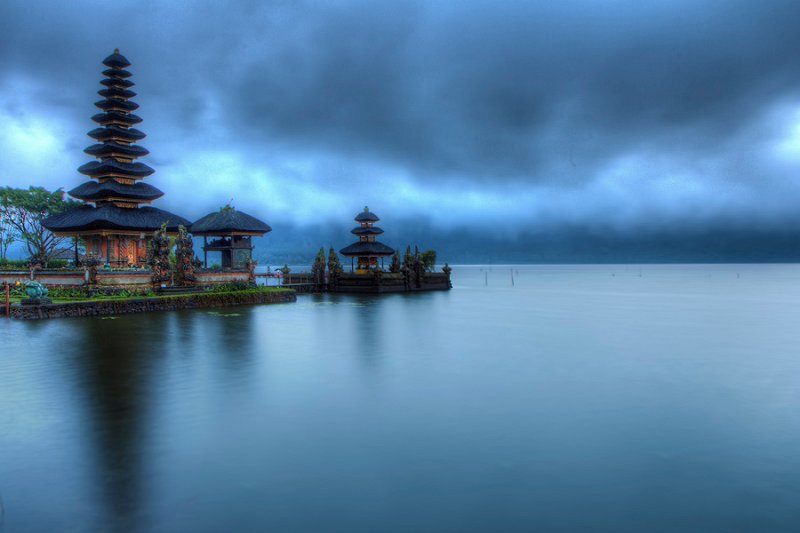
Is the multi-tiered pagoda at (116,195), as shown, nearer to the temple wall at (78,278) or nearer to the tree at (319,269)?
the temple wall at (78,278)

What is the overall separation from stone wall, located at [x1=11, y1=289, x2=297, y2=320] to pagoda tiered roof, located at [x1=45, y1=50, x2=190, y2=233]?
31.9 ft

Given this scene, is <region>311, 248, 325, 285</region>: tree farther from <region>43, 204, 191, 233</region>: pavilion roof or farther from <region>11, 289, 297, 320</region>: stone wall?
<region>43, 204, 191, 233</region>: pavilion roof

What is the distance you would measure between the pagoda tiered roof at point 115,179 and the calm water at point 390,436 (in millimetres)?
22123

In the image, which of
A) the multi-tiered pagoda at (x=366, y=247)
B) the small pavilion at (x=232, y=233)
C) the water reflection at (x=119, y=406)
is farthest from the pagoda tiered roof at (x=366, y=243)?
the water reflection at (x=119, y=406)

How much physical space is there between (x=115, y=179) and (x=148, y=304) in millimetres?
17446

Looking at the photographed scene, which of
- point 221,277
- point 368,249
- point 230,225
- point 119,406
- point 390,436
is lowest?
point 390,436

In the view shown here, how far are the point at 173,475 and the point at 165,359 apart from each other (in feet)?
37.5

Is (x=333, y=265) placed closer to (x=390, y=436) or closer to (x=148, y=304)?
(x=148, y=304)

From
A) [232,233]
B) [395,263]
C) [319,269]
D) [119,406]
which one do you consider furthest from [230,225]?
[119,406]

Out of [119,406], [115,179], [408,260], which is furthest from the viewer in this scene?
[408,260]

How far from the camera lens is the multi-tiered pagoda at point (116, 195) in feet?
140

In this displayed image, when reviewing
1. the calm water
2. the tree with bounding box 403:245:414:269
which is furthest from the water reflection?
the tree with bounding box 403:245:414:269

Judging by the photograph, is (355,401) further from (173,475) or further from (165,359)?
(165,359)

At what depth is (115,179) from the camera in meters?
46.5
